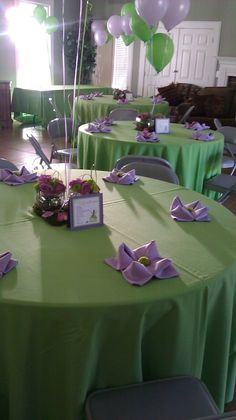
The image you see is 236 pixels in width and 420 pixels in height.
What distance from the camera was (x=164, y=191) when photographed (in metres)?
2.26

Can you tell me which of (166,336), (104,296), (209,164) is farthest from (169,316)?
(209,164)

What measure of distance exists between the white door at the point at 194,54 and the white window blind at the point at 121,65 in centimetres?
101

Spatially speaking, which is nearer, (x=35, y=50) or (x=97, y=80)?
(x=35, y=50)

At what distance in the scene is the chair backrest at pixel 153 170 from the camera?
2.59 meters

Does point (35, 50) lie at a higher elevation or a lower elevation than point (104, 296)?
higher

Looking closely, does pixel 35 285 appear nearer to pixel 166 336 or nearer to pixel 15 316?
pixel 15 316

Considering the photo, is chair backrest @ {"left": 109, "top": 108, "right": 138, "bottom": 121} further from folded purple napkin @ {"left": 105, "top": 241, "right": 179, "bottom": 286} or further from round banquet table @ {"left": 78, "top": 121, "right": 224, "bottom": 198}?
folded purple napkin @ {"left": 105, "top": 241, "right": 179, "bottom": 286}

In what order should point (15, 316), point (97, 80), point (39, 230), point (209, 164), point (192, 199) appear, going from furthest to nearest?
point (97, 80) → point (209, 164) → point (192, 199) → point (39, 230) → point (15, 316)

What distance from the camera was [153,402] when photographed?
1197 millimetres

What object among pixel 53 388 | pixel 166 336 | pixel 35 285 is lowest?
pixel 53 388

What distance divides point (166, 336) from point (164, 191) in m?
1.09

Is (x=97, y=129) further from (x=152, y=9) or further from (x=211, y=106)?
(x=211, y=106)

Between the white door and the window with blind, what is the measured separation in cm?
95

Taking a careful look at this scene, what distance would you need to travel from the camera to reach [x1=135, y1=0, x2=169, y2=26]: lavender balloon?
10.5ft
